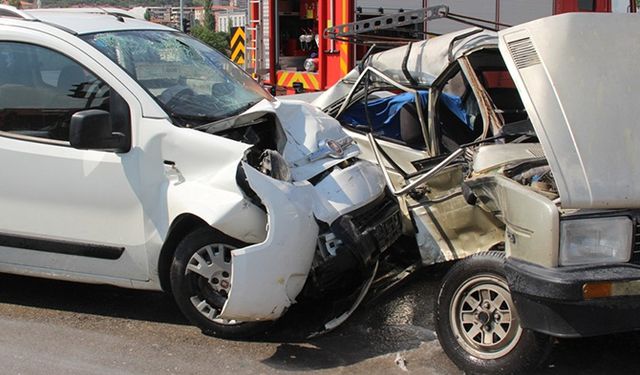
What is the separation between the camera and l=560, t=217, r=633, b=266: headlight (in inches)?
127

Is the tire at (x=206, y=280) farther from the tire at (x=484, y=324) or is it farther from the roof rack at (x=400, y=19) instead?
the roof rack at (x=400, y=19)

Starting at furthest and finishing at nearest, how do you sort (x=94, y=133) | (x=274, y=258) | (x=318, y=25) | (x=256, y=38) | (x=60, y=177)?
(x=256, y=38) < (x=318, y=25) < (x=60, y=177) < (x=94, y=133) < (x=274, y=258)

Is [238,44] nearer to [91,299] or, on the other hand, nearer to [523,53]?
[91,299]

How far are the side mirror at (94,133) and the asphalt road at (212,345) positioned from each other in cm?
116

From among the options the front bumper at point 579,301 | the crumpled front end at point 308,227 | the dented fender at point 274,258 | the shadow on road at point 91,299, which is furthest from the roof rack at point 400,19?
the shadow on road at point 91,299

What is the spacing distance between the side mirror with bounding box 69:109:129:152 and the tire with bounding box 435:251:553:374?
6.87ft

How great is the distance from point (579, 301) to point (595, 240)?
30 centimetres

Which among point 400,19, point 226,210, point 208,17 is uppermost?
point 208,17

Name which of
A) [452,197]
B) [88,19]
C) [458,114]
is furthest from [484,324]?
[88,19]

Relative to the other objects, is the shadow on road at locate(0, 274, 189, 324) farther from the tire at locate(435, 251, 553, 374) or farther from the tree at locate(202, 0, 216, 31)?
the tree at locate(202, 0, 216, 31)

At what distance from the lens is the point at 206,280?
4199 millimetres

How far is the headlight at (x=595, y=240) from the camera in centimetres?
322

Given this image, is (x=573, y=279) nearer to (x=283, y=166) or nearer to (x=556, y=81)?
(x=556, y=81)

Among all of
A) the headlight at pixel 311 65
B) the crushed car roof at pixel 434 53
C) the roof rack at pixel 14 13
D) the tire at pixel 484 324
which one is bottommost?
the tire at pixel 484 324
